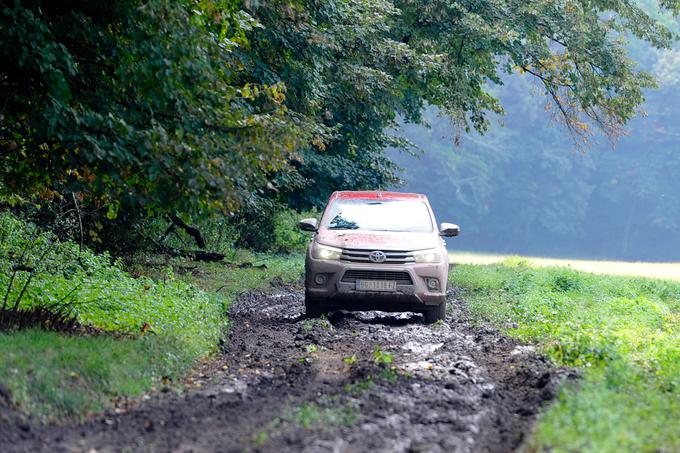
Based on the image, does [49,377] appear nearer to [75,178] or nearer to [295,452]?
[295,452]

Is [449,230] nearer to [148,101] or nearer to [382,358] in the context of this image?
[382,358]

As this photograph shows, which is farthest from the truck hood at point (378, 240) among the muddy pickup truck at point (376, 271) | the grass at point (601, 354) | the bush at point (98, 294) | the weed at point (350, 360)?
the weed at point (350, 360)

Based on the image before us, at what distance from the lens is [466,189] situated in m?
84.2

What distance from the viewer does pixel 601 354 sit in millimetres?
10289

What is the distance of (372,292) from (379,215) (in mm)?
1678

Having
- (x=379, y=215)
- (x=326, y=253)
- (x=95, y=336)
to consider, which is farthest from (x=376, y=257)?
(x=95, y=336)

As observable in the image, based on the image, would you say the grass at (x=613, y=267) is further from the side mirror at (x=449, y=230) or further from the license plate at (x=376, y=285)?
the license plate at (x=376, y=285)

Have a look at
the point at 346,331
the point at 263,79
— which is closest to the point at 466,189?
the point at 263,79

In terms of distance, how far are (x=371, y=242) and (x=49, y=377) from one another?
6643 mm

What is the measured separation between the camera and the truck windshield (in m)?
15.0

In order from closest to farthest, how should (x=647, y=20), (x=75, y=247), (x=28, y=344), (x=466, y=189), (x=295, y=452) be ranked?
1. (x=295, y=452)
2. (x=28, y=344)
3. (x=75, y=247)
4. (x=647, y=20)
5. (x=466, y=189)

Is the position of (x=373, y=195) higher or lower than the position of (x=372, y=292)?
higher

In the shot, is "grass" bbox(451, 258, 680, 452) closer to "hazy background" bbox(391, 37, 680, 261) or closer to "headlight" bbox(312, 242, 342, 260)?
"headlight" bbox(312, 242, 342, 260)

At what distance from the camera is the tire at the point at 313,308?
47.3 feet
